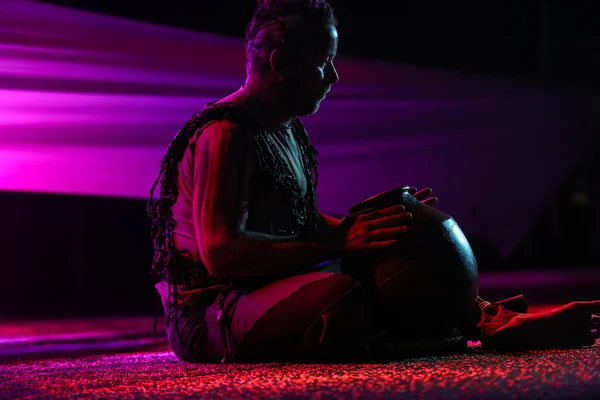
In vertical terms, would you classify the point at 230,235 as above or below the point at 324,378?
above

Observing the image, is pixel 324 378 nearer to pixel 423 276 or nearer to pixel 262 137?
pixel 423 276

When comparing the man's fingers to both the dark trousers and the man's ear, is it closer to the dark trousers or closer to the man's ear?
the dark trousers

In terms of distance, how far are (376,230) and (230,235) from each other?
39 centimetres

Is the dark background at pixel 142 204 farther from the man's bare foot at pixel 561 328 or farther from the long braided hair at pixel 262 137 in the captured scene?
the man's bare foot at pixel 561 328

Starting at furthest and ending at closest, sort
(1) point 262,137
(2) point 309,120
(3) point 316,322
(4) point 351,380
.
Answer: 1. (2) point 309,120
2. (1) point 262,137
3. (3) point 316,322
4. (4) point 351,380

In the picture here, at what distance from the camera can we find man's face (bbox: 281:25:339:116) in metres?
2.43

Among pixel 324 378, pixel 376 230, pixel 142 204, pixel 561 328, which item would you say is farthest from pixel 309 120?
pixel 324 378

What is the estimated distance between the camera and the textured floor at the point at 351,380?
155cm

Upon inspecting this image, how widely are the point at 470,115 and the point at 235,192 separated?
3528 mm

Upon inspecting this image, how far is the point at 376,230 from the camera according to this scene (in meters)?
2.16

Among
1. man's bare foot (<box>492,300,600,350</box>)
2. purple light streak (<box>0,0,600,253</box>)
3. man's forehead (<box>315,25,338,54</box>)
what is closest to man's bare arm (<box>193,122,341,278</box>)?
man's forehead (<box>315,25,338,54</box>)

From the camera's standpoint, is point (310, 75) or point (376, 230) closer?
point (376, 230)

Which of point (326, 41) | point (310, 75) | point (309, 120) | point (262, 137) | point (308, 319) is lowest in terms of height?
point (308, 319)

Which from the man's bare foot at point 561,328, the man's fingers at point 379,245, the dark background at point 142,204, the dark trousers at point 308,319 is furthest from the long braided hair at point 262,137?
the dark background at point 142,204
